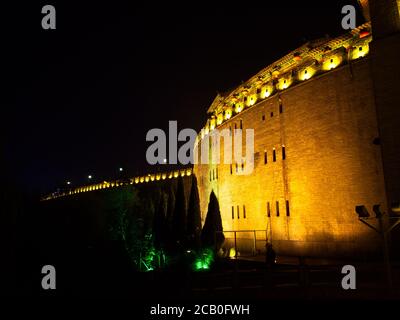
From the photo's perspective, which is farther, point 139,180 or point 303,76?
point 139,180

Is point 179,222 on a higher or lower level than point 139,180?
lower

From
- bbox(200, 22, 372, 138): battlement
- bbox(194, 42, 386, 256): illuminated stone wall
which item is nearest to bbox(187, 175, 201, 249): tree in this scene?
bbox(194, 42, 386, 256): illuminated stone wall

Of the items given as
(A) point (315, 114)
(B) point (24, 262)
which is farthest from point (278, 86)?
(B) point (24, 262)

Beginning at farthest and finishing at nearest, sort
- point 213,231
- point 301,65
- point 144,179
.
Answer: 1. point 144,179
2. point 301,65
3. point 213,231

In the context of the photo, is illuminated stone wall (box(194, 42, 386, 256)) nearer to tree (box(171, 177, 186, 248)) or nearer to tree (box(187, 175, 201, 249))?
tree (box(187, 175, 201, 249))

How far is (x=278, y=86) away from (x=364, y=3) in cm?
593

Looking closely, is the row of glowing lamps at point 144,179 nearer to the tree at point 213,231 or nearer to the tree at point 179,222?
the tree at point 179,222

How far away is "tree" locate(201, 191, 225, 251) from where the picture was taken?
1731 centimetres

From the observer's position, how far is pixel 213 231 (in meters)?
17.7

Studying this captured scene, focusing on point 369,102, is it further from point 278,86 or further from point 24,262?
point 24,262

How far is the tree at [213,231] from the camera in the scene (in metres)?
17.3

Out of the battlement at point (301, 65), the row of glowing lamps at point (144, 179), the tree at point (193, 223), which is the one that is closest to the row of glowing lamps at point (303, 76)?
the battlement at point (301, 65)

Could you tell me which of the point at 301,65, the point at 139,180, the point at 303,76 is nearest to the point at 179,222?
the point at 303,76

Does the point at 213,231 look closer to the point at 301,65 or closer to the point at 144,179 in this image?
the point at 301,65
